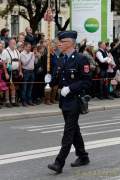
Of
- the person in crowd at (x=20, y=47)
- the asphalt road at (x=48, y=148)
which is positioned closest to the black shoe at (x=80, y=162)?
the asphalt road at (x=48, y=148)

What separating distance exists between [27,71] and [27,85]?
42 cm

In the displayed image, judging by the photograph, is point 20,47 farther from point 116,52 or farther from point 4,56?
point 116,52

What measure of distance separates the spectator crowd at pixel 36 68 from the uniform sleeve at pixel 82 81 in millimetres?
6782

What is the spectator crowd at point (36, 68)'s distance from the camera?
659 inches

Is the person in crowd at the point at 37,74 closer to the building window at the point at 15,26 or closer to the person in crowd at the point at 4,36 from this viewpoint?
the person in crowd at the point at 4,36

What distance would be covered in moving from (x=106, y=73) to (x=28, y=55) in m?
3.72

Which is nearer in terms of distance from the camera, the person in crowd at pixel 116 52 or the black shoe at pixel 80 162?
the black shoe at pixel 80 162

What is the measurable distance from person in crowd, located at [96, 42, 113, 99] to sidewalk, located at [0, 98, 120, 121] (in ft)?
2.88

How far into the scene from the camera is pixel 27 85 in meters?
17.4

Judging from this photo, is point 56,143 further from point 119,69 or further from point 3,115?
point 119,69

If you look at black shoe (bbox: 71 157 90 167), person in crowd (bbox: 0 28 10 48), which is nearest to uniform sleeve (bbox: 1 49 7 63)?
person in crowd (bbox: 0 28 10 48)

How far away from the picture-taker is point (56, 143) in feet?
35.8

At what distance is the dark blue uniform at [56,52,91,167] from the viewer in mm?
8305

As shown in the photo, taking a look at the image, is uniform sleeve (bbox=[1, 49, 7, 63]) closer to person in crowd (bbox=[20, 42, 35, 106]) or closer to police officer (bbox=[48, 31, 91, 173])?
person in crowd (bbox=[20, 42, 35, 106])
